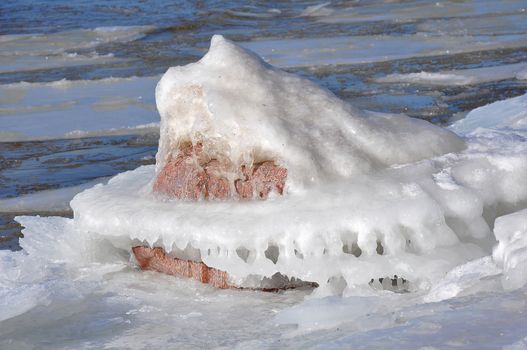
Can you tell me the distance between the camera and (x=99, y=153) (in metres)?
6.04

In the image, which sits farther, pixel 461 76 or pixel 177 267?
pixel 461 76

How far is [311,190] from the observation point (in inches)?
119

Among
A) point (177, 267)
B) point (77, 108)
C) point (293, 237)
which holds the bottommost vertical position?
point (77, 108)

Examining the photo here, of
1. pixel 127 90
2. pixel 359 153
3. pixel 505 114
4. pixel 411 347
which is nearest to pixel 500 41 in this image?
pixel 127 90

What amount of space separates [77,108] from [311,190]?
4.85 meters

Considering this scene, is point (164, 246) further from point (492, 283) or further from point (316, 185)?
point (492, 283)

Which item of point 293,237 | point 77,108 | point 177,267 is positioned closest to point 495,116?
point 177,267

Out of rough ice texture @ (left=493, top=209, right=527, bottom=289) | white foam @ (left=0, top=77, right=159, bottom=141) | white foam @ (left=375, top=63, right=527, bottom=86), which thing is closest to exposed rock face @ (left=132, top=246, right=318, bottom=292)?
rough ice texture @ (left=493, top=209, right=527, bottom=289)

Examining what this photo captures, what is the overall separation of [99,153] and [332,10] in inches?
365

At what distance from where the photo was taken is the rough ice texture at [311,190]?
9.40 feet

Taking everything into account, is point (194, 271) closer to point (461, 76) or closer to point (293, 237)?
point (293, 237)

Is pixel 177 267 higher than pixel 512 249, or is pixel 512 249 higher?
pixel 512 249

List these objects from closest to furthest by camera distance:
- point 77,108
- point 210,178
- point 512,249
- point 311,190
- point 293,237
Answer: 1. point 512,249
2. point 293,237
3. point 311,190
4. point 210,178
5. point 77,108

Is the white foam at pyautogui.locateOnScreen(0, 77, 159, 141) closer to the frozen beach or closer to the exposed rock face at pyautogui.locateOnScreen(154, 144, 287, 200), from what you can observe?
the frozen beach
